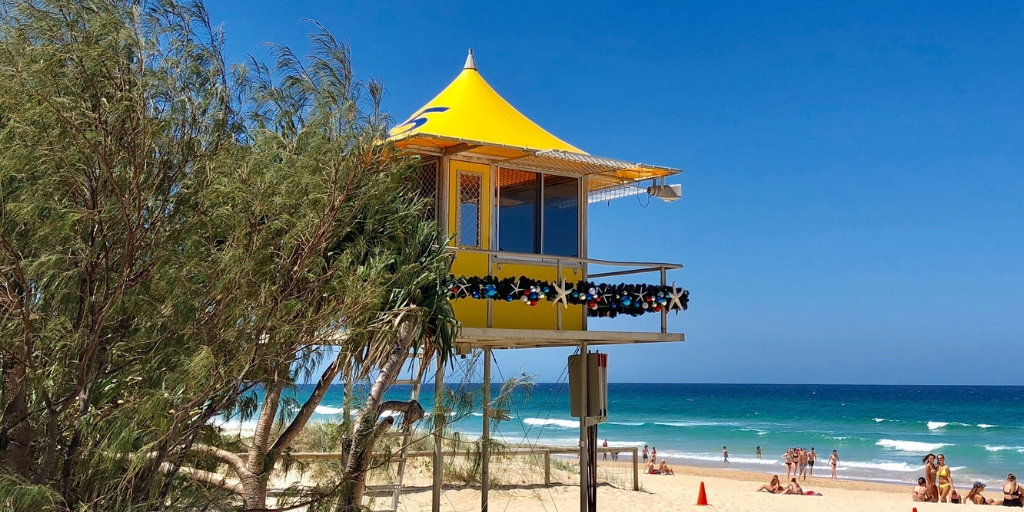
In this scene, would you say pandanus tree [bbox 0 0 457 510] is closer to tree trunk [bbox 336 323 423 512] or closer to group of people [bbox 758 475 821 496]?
tree trunk [bbox 336 323 423 512]

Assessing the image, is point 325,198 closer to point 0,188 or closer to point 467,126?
point 0,188

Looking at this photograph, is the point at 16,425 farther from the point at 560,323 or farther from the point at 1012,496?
the point at 1012,496

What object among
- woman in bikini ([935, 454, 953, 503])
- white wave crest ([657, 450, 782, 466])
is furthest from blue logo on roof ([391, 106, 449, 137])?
white wave crest ([657, 450, 782, 466])

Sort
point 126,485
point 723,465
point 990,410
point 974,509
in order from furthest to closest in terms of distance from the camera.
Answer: point 990,410 → point 723,465 → point 974,509 → point 126,485

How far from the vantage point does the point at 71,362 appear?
5875 millimetres

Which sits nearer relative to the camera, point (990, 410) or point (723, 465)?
point (723, 465)

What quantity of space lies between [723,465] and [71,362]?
122 ft

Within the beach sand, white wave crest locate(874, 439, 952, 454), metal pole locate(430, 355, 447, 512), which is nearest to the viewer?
metal pole locate(430, 355, 447, 512)

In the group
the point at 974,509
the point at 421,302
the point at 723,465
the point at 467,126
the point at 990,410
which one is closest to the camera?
the point at 421,302

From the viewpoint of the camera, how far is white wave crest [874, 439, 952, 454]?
4521 centimetres

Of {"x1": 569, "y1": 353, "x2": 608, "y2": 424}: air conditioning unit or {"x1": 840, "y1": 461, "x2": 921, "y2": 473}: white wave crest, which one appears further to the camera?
{"x1": 840, "y1": 461, "x2": 921, "y2": 473}: white wave crest

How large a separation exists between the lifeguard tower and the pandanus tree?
150 inches

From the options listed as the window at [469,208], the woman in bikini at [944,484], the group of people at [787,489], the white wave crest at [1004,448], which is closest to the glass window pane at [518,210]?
the window at [469,208]

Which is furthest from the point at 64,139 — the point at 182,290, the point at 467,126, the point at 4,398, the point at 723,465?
the point at 723,465
